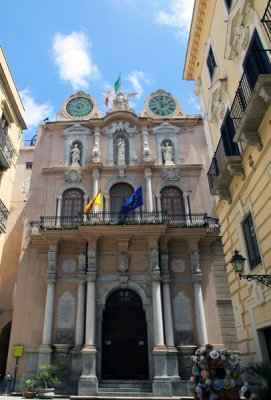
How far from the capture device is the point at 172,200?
67.6 feet

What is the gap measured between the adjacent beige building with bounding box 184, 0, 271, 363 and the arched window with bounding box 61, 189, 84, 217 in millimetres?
10258

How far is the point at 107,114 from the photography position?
22734mm

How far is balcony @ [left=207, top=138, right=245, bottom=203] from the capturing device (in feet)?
29.2

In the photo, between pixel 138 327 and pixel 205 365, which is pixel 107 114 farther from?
pixel 205 365

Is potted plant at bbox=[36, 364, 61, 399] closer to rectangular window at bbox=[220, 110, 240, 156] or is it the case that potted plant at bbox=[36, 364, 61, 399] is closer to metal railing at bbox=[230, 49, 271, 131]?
rectangular window at bbox=[220, 110, 240, 156]

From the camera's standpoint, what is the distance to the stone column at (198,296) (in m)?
16.5

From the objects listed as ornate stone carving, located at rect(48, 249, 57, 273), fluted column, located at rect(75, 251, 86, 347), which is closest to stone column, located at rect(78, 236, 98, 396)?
fluted column, located at rect(75, 251, 86, 347)

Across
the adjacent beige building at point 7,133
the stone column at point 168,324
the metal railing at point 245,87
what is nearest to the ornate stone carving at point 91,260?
the stone column at point 168,324

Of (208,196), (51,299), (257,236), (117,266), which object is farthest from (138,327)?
(257,236)

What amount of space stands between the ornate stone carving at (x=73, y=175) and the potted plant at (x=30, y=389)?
10915 mm

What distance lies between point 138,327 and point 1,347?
9.12 metres

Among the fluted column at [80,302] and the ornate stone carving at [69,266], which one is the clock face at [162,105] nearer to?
the fluted column at [80,302]

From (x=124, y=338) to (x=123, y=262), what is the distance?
3.72 meters

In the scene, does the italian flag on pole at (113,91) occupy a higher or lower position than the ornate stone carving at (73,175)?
higher
